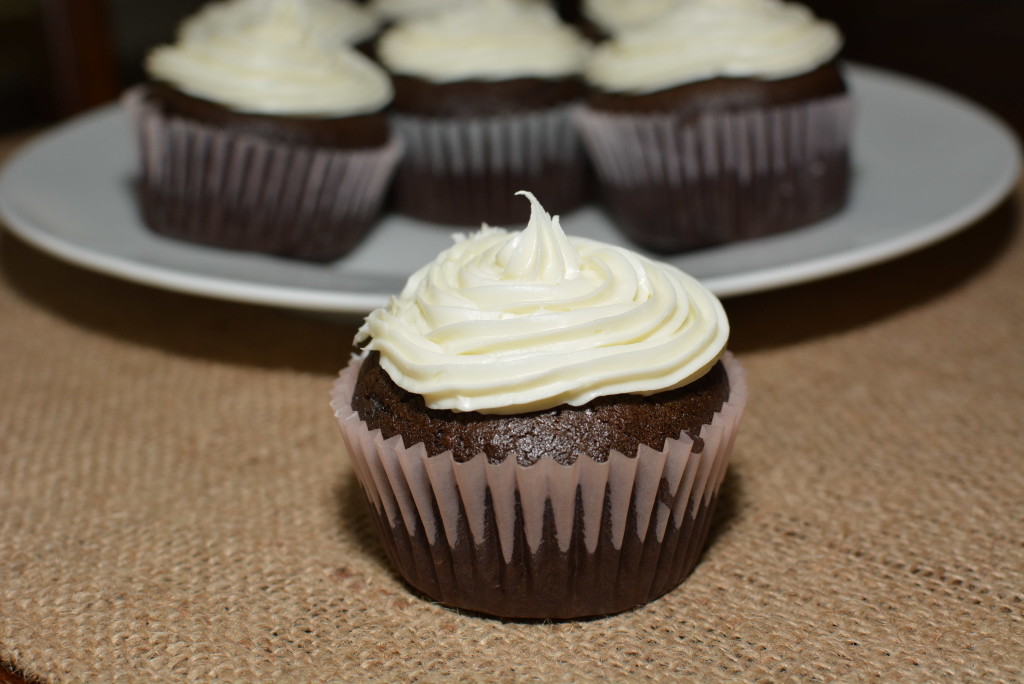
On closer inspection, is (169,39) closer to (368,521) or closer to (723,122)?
(723,122)

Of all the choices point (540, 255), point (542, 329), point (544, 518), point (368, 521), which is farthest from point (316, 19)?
point (544, 518)

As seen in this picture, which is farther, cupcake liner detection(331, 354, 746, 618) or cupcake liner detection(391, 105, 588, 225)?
cupcake liner detection(391, 105, 588, 225)

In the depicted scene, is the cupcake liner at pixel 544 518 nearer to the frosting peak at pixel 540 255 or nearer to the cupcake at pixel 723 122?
the frosting peak at pixel 540 255

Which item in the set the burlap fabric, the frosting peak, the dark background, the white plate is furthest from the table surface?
the dark background

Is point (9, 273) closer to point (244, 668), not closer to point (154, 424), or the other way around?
point (154, 424)

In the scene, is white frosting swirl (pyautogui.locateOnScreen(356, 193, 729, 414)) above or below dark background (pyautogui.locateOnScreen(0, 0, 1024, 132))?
above

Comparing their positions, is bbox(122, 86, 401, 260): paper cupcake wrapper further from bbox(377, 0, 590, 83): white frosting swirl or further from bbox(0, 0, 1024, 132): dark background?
bbox(0, 0, 1024, 132): dark background
